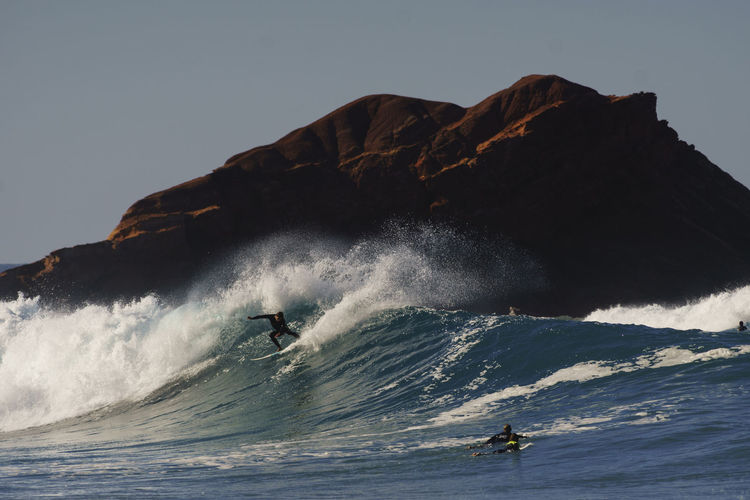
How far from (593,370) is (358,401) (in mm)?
5259

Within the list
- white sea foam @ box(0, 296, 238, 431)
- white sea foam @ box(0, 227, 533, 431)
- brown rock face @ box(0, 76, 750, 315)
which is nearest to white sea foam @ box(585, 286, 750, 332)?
brown rock face @ box(0, 76, 750, 315)

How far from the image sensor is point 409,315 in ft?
78.6

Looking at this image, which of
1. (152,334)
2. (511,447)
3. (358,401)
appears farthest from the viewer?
(152,334)

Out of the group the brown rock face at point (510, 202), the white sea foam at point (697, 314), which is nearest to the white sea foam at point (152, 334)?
the white sea foam at point (697, 314)

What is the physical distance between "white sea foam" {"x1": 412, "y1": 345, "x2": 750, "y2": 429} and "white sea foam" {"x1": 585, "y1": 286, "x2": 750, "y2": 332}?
24110 millimetres

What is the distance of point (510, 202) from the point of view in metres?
54.6

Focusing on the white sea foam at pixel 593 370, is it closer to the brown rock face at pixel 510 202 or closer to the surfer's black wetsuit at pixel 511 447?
the surfer's black wetsuit at pixel 511 447

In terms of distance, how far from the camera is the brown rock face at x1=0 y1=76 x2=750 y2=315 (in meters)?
54.1

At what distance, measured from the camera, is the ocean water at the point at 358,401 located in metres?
11.1

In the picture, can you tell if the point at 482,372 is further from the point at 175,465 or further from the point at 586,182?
the point at 586,182

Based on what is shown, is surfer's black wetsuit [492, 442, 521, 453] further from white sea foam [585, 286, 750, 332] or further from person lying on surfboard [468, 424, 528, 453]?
white sea foam [585, 286, 750, 332]

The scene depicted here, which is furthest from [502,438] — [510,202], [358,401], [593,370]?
[510,202]

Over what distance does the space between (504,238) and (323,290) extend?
28990 mm

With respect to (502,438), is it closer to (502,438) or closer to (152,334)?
(502,438)
